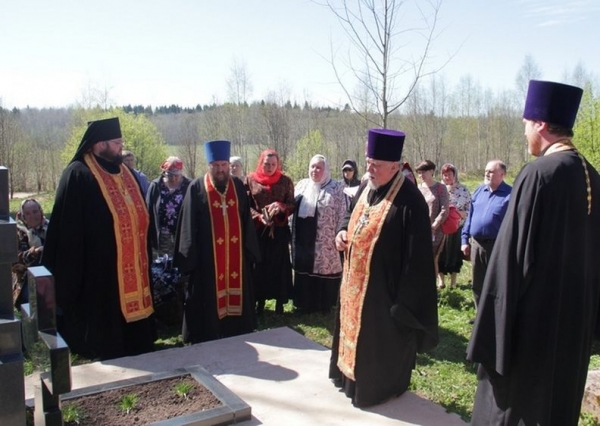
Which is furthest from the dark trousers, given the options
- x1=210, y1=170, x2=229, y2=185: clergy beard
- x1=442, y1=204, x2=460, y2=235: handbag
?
x1=210, y1=170, x2=229, y2=185: clergy beard

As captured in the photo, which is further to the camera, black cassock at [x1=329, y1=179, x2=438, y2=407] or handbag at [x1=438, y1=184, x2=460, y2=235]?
handbag at [x1=438, y1=184, x2=460, y2=235]

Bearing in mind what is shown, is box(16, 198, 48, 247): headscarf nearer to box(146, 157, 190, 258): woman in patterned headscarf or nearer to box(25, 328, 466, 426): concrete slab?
box(146, 157, 190, 258): woman in patterned headscarf

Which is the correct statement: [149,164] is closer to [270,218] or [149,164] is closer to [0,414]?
[270,218]

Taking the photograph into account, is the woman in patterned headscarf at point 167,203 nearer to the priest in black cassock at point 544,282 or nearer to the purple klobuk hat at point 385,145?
the purple klobuk hat at point 385,145

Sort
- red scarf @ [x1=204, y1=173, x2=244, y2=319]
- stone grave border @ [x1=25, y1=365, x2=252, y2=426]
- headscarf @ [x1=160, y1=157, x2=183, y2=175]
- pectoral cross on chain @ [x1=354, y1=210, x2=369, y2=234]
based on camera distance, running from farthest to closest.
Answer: headscarf @ [x1=160, y1=157, x2=183, y2=175], red scarf @ [x1=204, y1=173, x2=244, y2=319], pectoral cross on chain @ [x1=354, y1=210, x2=369, y2=234], stone grave border @ [x1=25, y1=365, x2=252, y2=426]

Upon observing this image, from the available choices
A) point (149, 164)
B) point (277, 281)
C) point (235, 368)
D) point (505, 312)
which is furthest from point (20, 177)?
point (505, 312)

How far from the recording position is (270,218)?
664 centimetres

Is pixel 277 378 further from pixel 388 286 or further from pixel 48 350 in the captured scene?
pixel 48 350

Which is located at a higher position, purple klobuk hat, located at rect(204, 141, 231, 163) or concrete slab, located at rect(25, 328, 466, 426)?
purple klobuk hat, located at rect(204, 141, 231, 163)

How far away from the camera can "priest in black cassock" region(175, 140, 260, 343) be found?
5.68 metres

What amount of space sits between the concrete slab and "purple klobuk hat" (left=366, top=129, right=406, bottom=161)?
6.04 ft

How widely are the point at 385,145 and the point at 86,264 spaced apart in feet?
9.82

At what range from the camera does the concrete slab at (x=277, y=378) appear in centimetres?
380

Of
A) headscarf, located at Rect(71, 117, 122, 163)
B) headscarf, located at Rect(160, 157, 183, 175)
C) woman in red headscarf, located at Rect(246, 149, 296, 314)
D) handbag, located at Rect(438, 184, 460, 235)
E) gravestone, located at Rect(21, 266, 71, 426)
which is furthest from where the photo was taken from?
handbag, located at Rect(438, 184, 460, 235)
